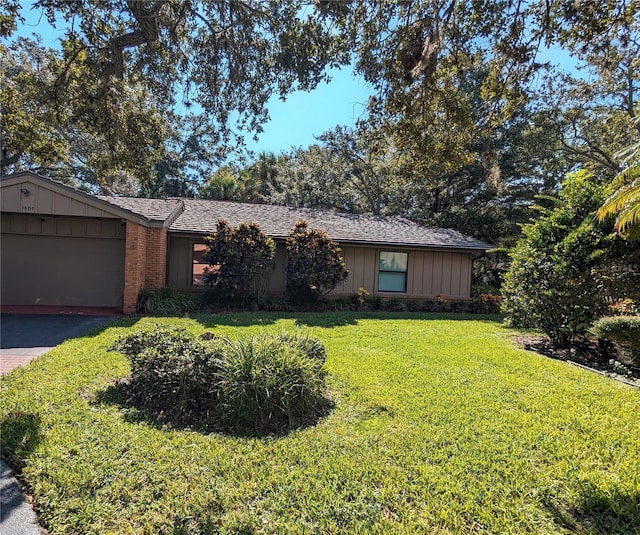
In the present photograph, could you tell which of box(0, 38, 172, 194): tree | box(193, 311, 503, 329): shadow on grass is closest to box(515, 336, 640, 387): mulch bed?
box(193, 311, 503, 329): shadow on grass

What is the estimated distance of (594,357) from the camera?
7184 millimetres

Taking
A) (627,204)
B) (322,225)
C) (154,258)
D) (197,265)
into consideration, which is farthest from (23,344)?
(627,204)

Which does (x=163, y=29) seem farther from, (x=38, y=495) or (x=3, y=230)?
(x=3, y=230)

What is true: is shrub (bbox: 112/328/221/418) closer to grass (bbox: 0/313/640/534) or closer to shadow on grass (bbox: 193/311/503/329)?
grass (bbox: 0/313/640/534)

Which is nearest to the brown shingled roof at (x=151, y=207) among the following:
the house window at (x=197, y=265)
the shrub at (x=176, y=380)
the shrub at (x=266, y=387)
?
the house window at (x=197, y=265)

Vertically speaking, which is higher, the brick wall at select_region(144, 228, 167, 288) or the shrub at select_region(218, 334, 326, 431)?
the brick wall at select_region(144, 228, 167, 288)

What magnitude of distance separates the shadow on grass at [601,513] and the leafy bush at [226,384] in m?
2.46

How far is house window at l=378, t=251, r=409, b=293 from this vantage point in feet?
46.9

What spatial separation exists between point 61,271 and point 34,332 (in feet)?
13.4

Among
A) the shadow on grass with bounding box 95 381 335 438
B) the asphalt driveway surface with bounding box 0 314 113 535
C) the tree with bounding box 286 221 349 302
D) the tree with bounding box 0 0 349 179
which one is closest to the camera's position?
the asphalt driveway surface with bounding box 0 314 113 535

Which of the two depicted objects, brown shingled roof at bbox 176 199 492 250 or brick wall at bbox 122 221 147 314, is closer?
brick wall at bbox 122 221 147 314

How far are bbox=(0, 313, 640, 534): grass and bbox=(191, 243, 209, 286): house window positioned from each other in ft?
22.9

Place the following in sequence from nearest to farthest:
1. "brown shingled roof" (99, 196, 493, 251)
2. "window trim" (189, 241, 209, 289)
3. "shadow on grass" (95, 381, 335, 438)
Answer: "shadow on grass" (95, 381, 335, 438) < "brown shingled roof" (99, 196, 493, 251) < "window trim" (189, 241, 209, 289)

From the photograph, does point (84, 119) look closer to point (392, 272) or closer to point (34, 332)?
point (34, 332)
